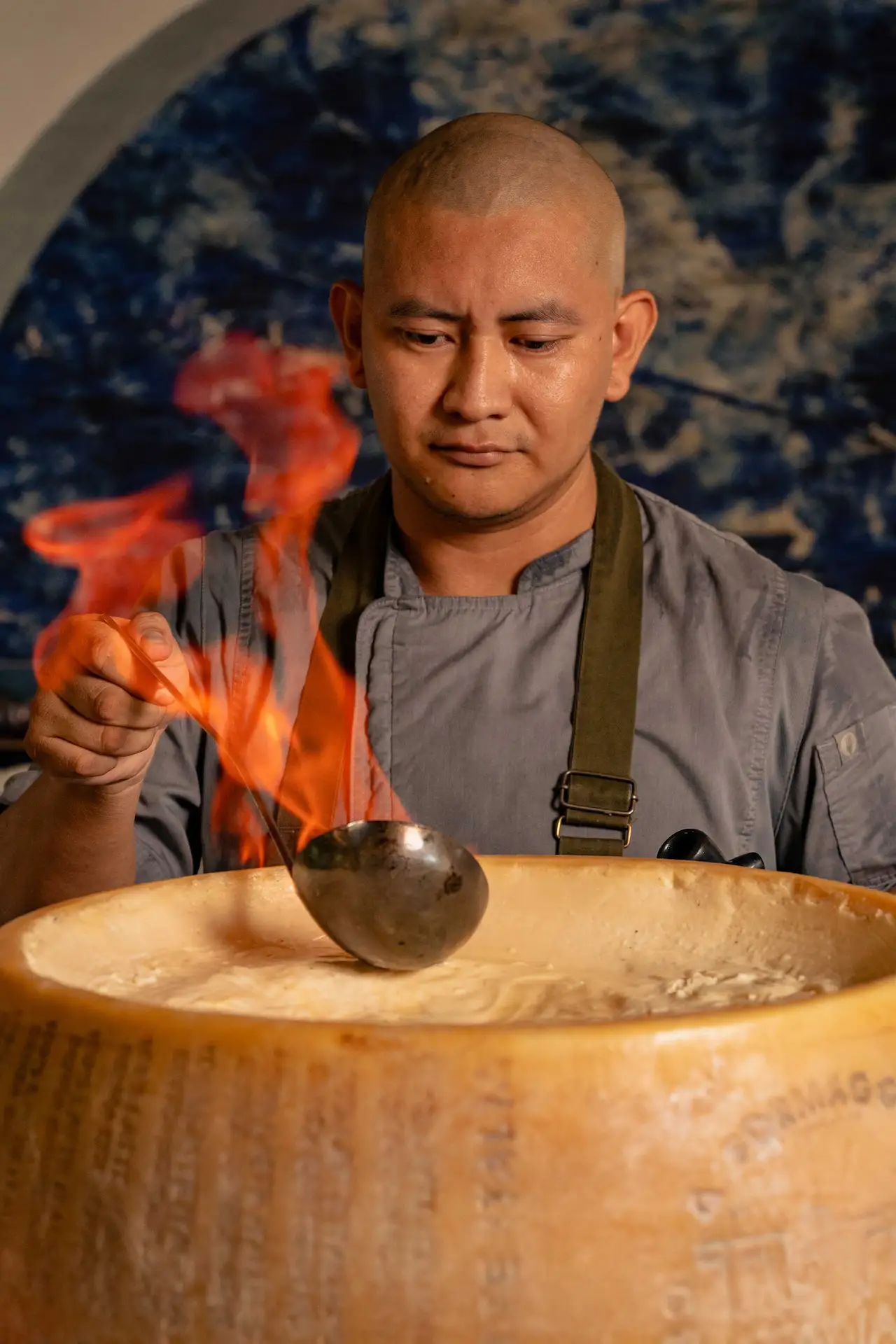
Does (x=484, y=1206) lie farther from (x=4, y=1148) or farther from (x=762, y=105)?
(x=762, y=105)

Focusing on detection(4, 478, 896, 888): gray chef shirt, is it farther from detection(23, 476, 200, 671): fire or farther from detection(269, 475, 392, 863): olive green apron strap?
detection(23, 476, 200, 671): fire

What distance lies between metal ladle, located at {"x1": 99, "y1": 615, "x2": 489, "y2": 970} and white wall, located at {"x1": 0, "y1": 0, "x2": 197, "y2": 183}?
2.36m

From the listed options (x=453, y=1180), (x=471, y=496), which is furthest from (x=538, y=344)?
(x=453, y=1180)

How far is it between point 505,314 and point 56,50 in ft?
5.84

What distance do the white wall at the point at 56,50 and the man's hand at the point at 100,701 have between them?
2014mm

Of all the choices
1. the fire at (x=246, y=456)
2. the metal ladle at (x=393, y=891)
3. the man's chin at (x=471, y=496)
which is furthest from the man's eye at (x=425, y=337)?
the fire at (x=246, y=456)

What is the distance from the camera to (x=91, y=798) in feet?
3.77

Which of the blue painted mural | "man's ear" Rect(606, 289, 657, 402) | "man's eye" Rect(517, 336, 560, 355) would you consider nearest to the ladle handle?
"man's eye" Rect(517, 336, 560, 355)

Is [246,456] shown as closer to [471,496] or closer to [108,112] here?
[108,112]

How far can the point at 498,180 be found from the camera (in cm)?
133

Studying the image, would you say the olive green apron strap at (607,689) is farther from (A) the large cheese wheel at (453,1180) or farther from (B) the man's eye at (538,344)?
(A) the large cheese wheel at (453,1180)

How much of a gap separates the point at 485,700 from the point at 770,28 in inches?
70.7

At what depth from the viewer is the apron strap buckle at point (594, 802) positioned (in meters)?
1.36

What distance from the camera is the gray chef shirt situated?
142cm
